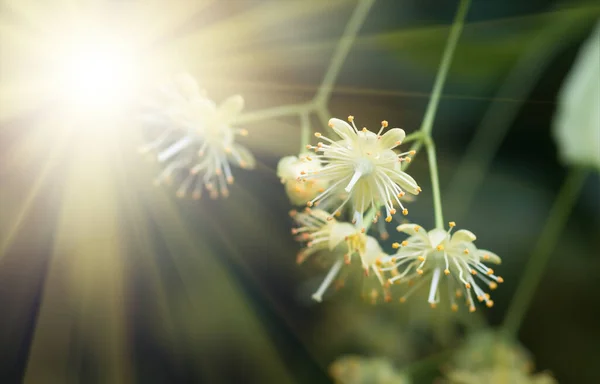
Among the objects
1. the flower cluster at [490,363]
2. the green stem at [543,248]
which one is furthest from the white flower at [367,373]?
the green stem at [543,248]

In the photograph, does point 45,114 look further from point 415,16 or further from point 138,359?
point 415,16

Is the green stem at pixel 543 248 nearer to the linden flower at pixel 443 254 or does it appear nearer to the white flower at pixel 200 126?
the linden flower at pixel 443 254

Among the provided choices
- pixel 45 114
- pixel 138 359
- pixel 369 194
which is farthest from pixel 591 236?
pixel 45 114

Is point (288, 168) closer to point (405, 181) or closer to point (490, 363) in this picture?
point (405, 181)

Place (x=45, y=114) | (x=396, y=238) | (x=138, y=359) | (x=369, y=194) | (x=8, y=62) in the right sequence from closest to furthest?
1. (x=369, y=194)
2. (x=8, y=62)
3. (x=45, y=114)
4. (x=396, y=238)
5. (x=138, y=359)

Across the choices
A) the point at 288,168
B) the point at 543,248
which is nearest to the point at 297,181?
the point at 288,168

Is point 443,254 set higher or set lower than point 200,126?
lower
